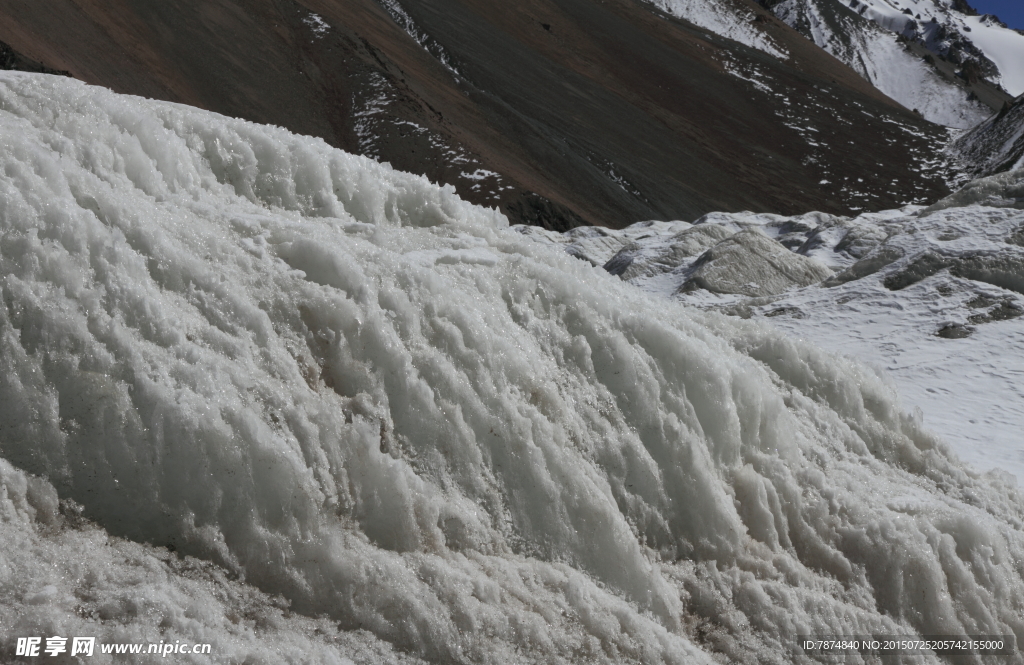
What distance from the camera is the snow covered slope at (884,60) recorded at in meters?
91.1

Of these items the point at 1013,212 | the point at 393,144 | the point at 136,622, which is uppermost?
the point at 1013,212

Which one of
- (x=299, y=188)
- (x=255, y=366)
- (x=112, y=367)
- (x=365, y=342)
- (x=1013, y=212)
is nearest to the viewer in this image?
(x=112, y=367)

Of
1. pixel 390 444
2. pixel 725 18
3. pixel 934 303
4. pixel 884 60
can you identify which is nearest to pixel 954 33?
pixel 884 60

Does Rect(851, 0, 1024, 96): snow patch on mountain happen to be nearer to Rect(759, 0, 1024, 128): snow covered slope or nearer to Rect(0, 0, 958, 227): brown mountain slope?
Rect(759, 0, 1024, 128): snow covered slope

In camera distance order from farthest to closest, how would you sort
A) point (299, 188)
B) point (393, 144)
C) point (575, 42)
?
point (575, 42) < point (393, 144) < point (299, 188)

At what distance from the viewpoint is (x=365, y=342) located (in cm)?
625

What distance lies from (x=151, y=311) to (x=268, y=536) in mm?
1375

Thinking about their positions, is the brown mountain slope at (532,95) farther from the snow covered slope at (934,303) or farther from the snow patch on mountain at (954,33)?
the snow patch on mountain at (954,33)

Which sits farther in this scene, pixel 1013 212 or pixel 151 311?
pixel 1013 212

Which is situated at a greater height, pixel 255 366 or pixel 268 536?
pixel 255 366

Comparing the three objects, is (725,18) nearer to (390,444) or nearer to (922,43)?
(922,43)

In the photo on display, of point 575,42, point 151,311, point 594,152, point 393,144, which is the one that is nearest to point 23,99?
point 151,311

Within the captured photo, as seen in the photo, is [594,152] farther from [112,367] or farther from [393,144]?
[112,367]

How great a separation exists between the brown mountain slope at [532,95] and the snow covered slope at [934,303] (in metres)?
18.6
